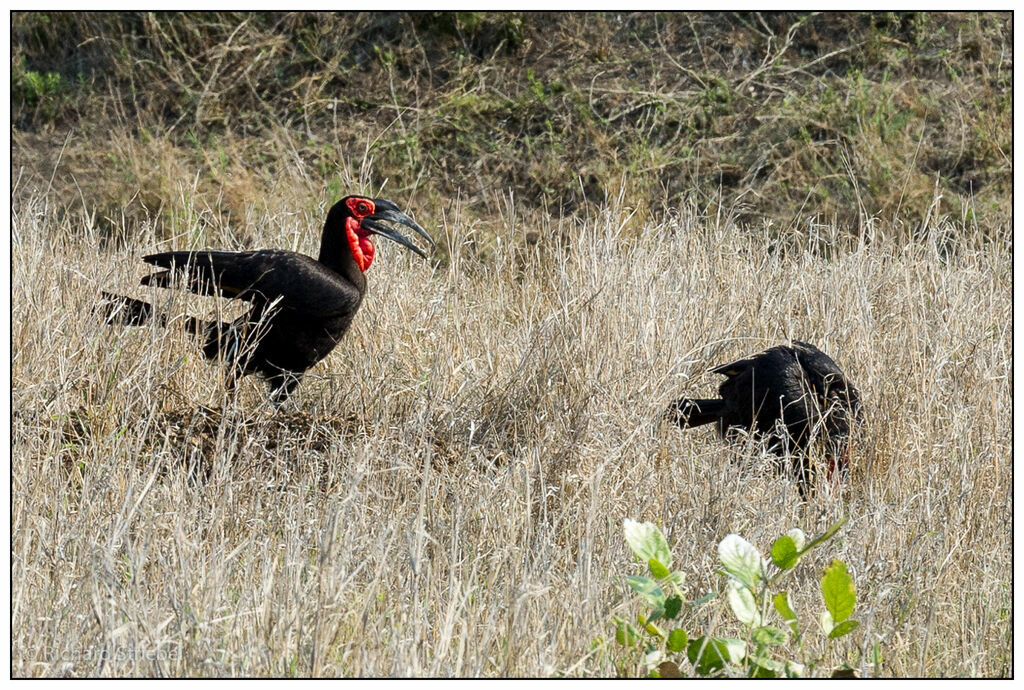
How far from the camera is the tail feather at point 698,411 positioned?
4.27 meters

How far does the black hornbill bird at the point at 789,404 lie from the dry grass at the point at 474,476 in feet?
0.40

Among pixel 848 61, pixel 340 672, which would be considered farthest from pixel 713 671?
pixel 848 61

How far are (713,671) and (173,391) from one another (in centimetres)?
247

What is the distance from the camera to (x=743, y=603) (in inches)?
87.5

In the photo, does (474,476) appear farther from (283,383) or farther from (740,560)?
(740,560)

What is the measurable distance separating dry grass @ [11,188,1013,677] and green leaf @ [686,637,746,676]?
23 centimetres

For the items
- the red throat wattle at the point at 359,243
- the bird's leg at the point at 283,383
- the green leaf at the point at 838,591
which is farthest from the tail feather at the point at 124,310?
the green leaf at the point at 838,591

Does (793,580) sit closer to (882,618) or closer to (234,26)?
(882,618)

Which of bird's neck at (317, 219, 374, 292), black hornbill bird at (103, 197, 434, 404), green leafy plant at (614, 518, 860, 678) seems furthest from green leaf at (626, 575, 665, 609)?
bird's neck at (317, 219, 374, 292)

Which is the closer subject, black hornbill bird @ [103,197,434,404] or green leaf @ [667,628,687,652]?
green leaf @ [667,628,687,652]

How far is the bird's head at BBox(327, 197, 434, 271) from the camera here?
485 cm

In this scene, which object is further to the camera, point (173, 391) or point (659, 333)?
point (659, 333)

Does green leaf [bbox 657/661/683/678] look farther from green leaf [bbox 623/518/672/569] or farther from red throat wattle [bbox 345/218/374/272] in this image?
red throat wattle [bbox 345/218/374/272]

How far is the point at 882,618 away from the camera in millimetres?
2924
